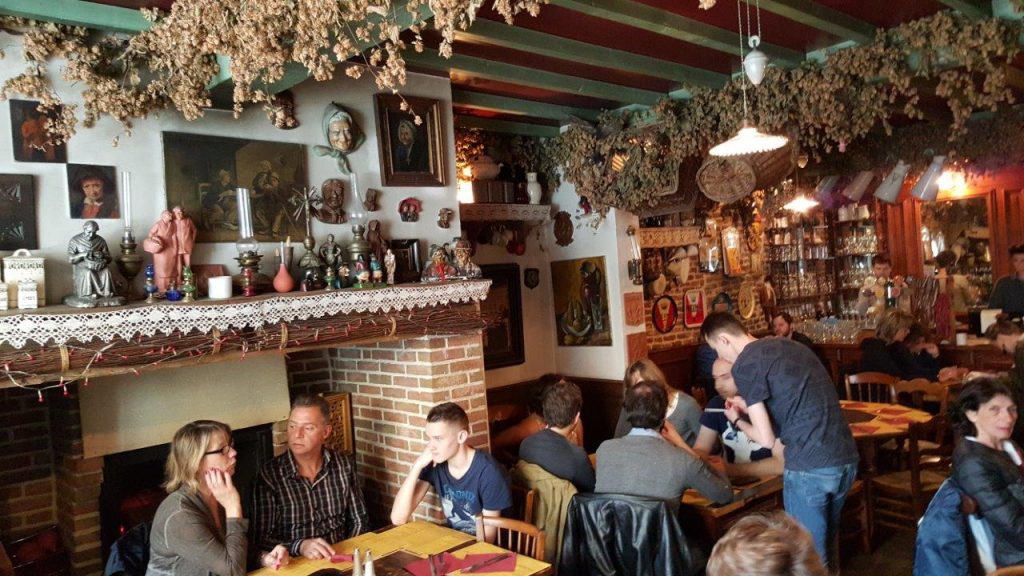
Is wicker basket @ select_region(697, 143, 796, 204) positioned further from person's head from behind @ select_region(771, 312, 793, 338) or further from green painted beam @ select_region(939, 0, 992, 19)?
person's head from behind @ select_region(771, 312, 793, 338)

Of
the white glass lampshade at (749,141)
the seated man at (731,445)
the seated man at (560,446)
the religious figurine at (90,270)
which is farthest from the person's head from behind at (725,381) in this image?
the religious figurine at (90,270)

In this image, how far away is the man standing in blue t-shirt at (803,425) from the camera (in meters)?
3.41

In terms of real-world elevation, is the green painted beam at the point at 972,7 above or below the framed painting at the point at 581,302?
above

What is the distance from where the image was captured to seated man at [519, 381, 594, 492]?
374 cm

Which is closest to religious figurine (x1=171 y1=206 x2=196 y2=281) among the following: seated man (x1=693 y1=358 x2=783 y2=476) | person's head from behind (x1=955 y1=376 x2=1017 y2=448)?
seated man (x1=693 y1=358 x2=783 y2=476)

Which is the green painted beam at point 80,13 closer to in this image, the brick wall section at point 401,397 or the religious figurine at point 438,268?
the religious figurine at point 438,268

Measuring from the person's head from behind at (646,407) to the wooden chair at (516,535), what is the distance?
2.31 feet

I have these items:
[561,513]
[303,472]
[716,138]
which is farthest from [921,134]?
[303,472]

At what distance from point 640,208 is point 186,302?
4.05 m

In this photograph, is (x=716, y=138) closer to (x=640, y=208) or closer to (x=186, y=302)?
(x=640, y=208)

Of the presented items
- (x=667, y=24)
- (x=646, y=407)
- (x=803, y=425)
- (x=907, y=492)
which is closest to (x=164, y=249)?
(x=646, y=407)

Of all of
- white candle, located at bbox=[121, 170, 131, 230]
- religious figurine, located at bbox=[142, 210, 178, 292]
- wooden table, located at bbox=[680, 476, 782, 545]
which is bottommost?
wooden table, located at bbox=[680, 476, 782, 545]

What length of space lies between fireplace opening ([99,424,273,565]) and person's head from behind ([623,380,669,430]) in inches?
83.7

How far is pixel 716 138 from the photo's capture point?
541cm
